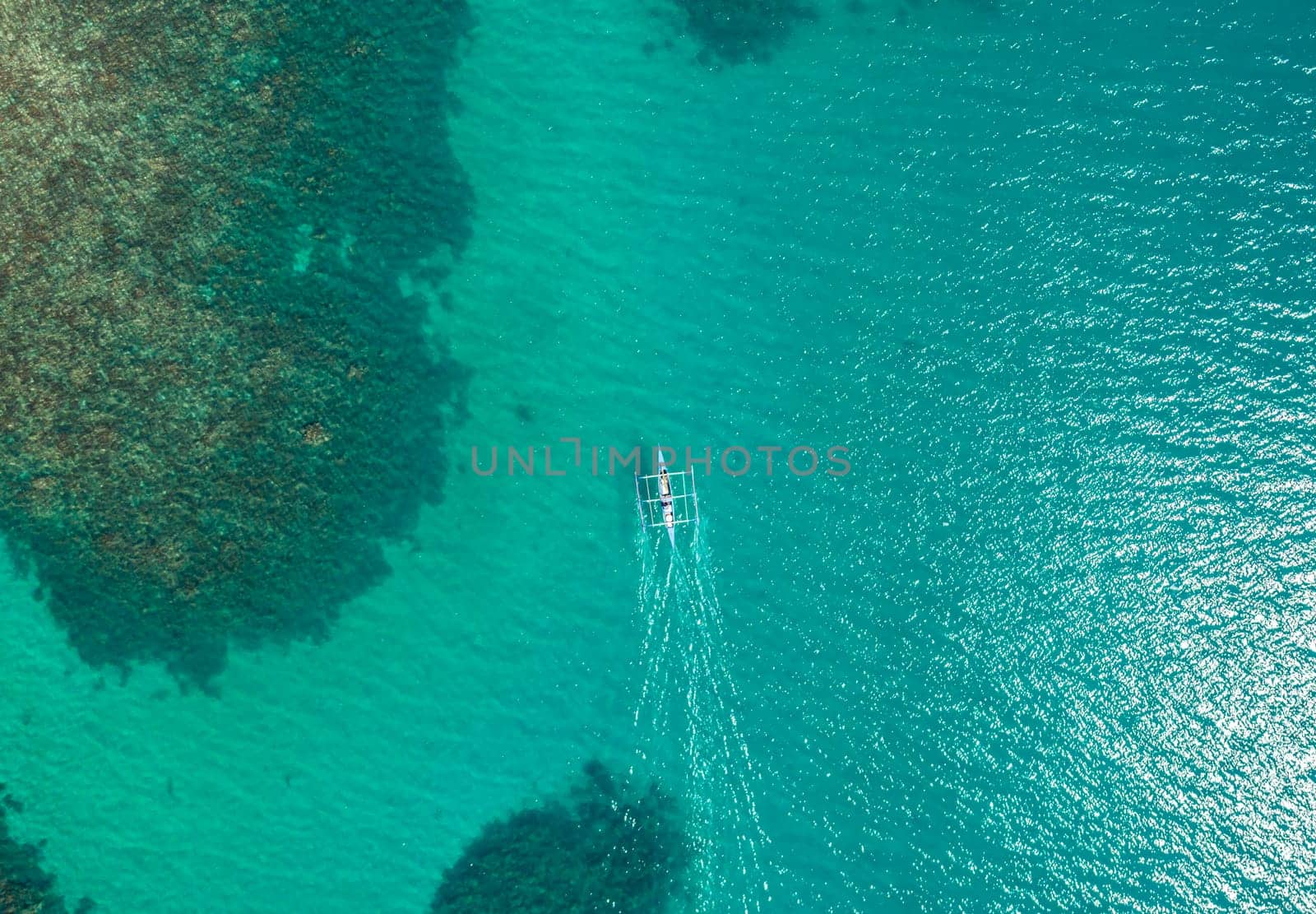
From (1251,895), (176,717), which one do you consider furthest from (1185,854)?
(176,717)

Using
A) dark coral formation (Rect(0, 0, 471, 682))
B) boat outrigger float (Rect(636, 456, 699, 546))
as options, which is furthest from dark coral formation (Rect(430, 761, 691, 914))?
dark coral formation (Rect(0, 0, 471, 682))

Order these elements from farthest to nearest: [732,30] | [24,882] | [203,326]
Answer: [732,30]
[203,326]
[24,882]

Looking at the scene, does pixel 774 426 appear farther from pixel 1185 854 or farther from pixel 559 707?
pixel 1185 854

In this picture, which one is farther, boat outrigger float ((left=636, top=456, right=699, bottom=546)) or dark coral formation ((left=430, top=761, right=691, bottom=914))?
boat outrigger float ((left=636, top=456, right=699, bottom=546))

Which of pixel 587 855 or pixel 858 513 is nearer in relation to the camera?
pixel 587 855

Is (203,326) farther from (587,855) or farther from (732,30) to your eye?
(587,855)

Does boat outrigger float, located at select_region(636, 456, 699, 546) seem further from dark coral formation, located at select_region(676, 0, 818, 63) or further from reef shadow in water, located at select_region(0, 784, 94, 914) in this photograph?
reef shadow in water, located at select_region(0, 784, 94, 914)

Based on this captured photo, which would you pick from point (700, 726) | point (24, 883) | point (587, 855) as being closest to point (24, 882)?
point (24, 883)
